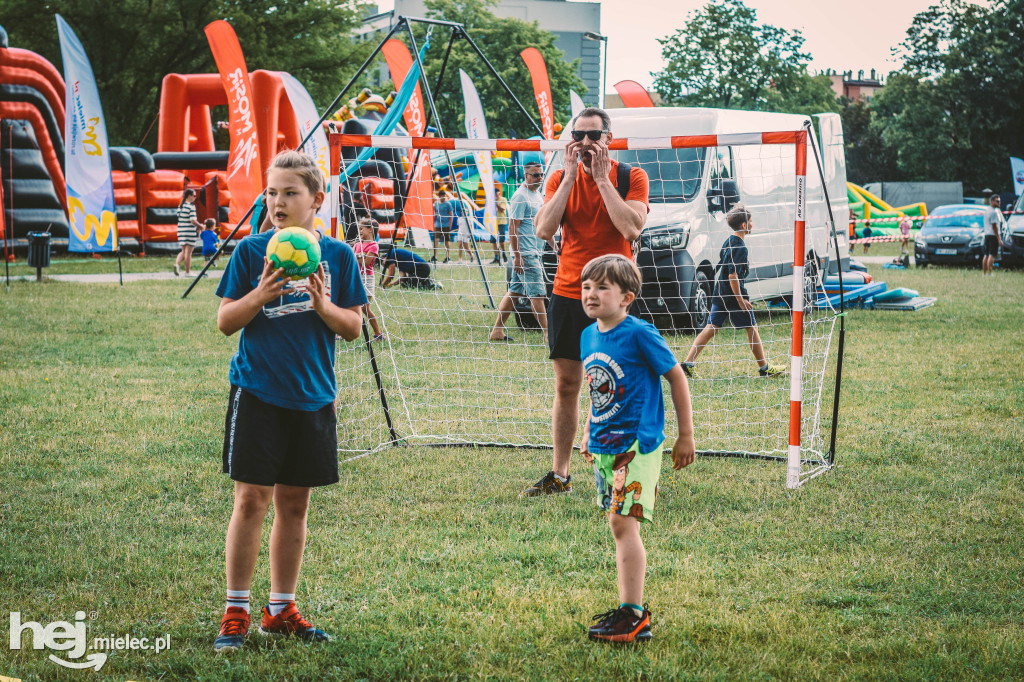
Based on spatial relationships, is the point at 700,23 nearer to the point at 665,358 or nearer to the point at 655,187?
the point at 655,187

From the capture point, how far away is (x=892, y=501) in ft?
16.9

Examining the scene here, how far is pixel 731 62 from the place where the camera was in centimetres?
4866

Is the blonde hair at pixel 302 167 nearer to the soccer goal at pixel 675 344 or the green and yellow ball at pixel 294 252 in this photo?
the green and yellow ball at pixel 294 252

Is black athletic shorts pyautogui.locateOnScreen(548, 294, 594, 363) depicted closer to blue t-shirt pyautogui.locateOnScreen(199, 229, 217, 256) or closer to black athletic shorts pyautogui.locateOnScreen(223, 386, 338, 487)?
black athletic shorts pyautogui.locateOnScreen(223, 386, 338, 487)

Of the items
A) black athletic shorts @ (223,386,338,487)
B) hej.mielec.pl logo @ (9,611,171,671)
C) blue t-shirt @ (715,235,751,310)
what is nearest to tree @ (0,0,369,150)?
blue t-shirt @ (715,235,751,310)

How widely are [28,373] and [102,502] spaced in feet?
13.5

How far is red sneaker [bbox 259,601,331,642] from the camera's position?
3.40 meters

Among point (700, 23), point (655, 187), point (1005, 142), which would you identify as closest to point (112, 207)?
point (655, 187)

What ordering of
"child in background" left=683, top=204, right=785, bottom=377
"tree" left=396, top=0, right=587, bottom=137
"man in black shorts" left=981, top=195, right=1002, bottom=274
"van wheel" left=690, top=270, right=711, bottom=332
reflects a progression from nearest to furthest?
"child in background" left=683, top=204, right=785, bottom=377 → "van wheel" left=690, top=270, right=711, bottom=332 → "man in black shorts" left=981, top=195, right=1002, bottom=274 → "tree" left=396, top=0, right=587, bottom=137

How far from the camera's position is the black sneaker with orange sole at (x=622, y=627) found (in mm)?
3393

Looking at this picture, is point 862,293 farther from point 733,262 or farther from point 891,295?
point 733,262

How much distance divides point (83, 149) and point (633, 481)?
14.5 metres

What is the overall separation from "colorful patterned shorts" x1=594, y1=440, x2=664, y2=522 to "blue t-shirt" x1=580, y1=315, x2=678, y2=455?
1.2 inches

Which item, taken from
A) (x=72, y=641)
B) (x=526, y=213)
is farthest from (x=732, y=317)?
(x=72, y=641)
